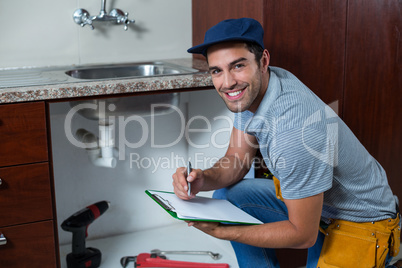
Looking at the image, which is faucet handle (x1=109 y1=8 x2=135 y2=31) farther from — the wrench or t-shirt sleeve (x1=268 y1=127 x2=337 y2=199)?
t-shirt sleeve (x1=268 y1=127 x2=337 y2=199)

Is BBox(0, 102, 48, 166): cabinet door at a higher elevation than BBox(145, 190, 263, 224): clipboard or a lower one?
higher

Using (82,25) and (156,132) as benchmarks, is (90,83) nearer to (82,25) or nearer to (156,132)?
(82,25)

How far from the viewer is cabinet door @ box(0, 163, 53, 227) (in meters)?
1.52

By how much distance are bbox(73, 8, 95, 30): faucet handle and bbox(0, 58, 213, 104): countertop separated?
470 millimetres

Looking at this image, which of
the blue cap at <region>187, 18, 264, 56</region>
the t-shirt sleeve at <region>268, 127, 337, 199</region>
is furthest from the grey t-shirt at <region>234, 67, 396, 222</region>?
the blue cap at <region>187, 18, 264, 56</region>

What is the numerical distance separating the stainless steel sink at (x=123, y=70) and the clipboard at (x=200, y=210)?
728mm

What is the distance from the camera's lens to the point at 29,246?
62.3 inches

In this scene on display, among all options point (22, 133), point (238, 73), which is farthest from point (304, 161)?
point (22, 133)

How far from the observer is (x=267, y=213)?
1603mm

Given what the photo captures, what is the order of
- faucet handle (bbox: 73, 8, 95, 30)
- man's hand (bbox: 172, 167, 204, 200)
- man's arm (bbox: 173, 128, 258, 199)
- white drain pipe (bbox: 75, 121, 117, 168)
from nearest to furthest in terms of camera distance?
man's hand (bbox: 172, 167, 204, 200), man's arm (bbox: 173, 128, 258, 199), white drain pipe (bbox: 75, 121, 117, 168), faucet handle (bbox: 73, 8, 95, 30)

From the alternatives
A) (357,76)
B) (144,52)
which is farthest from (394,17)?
(144,52)

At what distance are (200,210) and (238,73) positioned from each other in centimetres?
38

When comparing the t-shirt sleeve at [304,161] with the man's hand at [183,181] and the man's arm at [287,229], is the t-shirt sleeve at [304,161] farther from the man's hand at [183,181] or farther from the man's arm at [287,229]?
the man's hand at [183,181]

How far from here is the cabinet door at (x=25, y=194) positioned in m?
1.52
